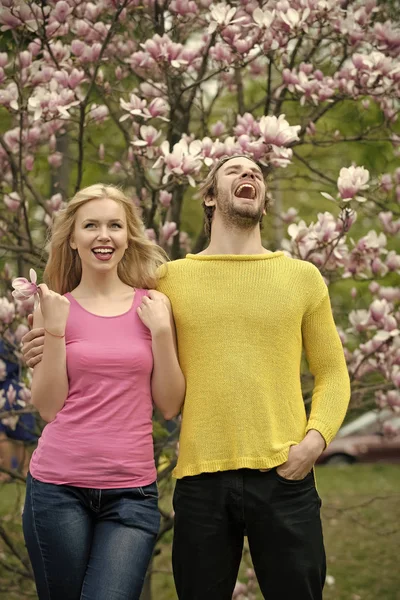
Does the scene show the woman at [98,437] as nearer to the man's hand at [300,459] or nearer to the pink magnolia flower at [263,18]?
the man's hand at [300,459]

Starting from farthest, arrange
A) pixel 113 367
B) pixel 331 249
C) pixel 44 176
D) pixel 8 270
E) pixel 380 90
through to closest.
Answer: pixel 44 176, pixel 8 270, pixel 380 90, pixel 331 249, pixel 113 367

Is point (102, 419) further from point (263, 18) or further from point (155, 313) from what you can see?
point (263, 18)

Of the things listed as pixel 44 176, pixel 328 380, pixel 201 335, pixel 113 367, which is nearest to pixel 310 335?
pixel 328 380

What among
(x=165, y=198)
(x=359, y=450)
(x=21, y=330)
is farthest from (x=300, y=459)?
(x=359, y=450)

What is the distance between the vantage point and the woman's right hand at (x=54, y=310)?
2.88 m

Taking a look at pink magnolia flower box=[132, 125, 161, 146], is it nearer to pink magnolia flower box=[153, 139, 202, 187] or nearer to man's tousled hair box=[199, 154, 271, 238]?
pink magnolia flower box=[153, 139, 202, 187]

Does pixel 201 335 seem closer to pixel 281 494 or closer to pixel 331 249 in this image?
pixel 281 494

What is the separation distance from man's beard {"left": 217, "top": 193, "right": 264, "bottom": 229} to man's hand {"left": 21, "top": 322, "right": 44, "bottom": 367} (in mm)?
753

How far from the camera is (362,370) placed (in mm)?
4586

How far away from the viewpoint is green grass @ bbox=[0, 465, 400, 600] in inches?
209

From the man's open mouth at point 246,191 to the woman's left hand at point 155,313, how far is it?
449mm

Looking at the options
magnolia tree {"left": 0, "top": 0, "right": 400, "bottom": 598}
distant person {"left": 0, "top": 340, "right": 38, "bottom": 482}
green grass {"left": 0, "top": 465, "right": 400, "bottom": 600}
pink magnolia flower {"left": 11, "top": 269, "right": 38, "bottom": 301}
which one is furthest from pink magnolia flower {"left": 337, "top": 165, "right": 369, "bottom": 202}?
distant person {"left": 0, "top": 340, "right": 38, "bottom": 482}

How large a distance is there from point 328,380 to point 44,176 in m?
6.54

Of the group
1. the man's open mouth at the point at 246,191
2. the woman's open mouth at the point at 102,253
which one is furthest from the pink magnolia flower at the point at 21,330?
the man's open mouth at the point at 246,191
